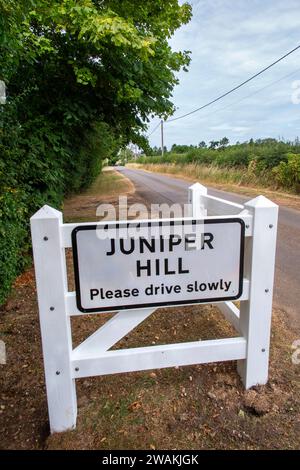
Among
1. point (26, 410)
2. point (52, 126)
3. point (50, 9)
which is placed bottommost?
point (26, 410)

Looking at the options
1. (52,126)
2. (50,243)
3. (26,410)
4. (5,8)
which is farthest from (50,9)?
(26,410)

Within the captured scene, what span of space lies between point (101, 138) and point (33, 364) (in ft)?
25.4

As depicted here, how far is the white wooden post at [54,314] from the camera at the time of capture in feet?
4.93

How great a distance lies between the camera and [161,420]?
1.72 metres

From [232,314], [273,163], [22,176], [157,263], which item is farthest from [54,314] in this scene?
[273,163]

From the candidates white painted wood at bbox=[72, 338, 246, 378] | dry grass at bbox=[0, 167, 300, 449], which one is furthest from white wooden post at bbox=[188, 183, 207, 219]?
white painted wood at bbox=[72, 338, 246, 378]

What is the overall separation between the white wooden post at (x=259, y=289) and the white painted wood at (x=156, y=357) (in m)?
0.09

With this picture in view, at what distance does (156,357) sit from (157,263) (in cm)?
54

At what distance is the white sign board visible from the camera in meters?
1.60

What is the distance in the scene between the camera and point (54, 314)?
157cm

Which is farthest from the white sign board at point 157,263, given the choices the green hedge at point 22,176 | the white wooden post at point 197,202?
the green hedge at point 22,176

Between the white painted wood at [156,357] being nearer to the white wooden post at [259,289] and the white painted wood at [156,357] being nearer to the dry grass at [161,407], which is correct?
the white wooden post at [259,289]

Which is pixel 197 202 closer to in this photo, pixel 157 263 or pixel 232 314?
pixel 232 314
